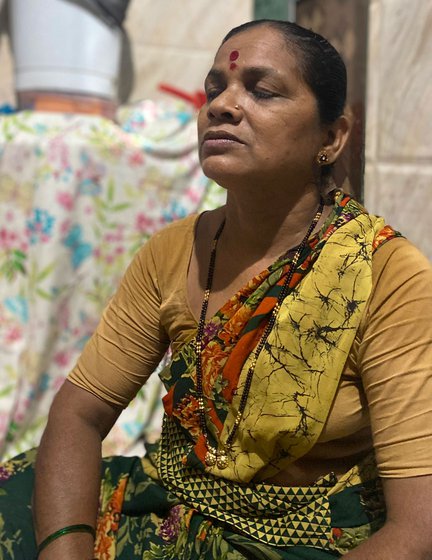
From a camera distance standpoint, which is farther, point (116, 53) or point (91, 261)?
point (116, 53)

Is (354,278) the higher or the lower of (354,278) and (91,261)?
the higher

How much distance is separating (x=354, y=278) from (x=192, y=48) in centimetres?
206

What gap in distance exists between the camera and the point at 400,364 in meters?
1.02

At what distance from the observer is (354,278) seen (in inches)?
42.7

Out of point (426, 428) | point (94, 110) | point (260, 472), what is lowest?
point (260, 472)

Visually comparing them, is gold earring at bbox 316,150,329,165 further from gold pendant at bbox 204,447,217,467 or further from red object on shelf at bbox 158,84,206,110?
red object on shelf at bbox 158,84,206,110

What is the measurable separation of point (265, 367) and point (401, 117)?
933 mm

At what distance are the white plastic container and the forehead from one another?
135 centimetres

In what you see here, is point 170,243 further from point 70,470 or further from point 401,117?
point 401,117

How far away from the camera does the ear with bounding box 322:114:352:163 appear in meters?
1.24

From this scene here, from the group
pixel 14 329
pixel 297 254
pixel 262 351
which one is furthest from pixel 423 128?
pixel 14 329

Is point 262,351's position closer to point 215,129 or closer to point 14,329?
point 215,129

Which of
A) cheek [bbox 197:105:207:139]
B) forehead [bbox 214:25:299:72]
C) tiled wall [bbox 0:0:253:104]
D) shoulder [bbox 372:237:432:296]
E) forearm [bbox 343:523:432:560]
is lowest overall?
forearm [bbox 343:523:432:560]

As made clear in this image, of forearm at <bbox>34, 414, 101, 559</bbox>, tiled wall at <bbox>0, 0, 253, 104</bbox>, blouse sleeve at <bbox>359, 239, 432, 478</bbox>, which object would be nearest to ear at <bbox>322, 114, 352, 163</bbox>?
blouse sleeve at <bbox>359, 239, 432, 478</bbox>
